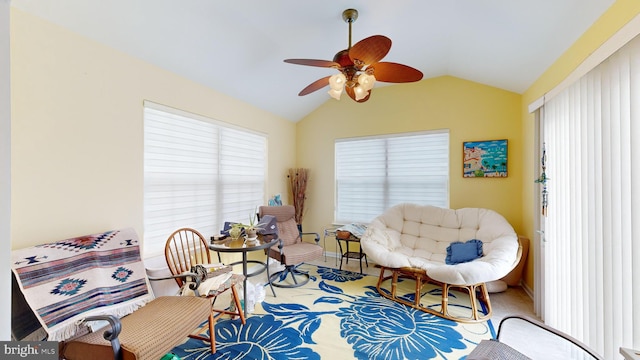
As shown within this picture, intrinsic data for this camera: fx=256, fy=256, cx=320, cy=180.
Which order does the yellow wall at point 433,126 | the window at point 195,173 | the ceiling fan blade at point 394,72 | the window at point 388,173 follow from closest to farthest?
the ceiling fan blade at point 394,72 < the window at point 195,173 < the yellow wall at point 433,126 < the window at point 388,173

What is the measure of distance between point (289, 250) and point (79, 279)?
78.5 inches

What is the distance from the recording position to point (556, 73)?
7.34 ft

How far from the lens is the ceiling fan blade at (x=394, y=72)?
6.42 feet

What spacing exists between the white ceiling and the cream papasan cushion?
1.68 m

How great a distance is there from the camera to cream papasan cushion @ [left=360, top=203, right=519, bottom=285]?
238 cm

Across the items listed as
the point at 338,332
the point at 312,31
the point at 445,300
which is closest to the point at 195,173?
the point at 312,31

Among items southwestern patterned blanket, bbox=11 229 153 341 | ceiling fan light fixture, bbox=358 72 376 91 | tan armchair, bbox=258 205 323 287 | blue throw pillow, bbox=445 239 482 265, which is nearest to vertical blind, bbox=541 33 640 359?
blue throw pillow, bbox=445 239 482 265

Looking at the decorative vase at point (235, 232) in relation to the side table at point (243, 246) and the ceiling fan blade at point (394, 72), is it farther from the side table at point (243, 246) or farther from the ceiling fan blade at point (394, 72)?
the ceiling fan blade at point (394, 72)

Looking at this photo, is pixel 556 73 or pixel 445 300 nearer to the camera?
pixel 556 73

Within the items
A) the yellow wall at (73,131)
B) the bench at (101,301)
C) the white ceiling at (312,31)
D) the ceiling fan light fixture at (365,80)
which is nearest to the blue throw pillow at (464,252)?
the white ceiling at (312,31)

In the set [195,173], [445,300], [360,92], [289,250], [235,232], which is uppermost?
[360,92]

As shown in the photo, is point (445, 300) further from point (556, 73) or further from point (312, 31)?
point (312, 31)

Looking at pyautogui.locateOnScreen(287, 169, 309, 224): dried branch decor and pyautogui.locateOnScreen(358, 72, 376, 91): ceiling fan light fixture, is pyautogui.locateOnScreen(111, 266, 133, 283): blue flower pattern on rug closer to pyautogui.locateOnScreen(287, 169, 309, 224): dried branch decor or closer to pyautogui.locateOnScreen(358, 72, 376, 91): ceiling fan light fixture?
pyautogui.locateOnScreen(358, 72, 376, 91): ceiling fan light fixture

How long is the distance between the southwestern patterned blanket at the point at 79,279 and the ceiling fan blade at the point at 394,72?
7.91 ft
